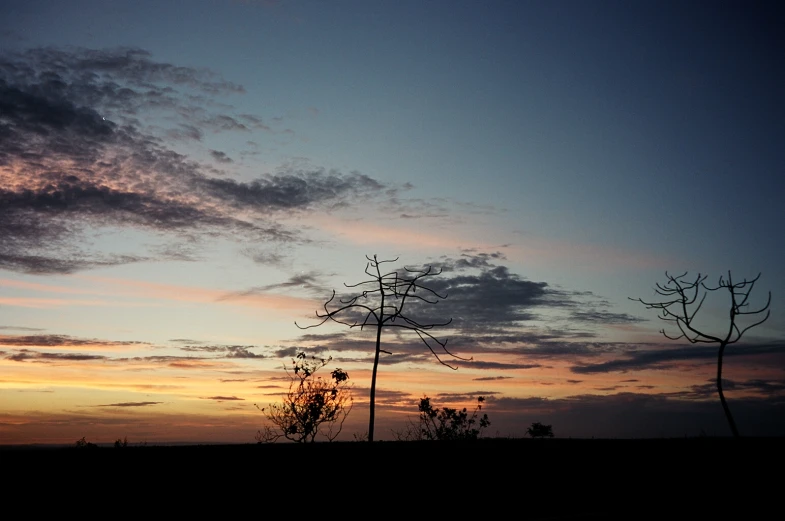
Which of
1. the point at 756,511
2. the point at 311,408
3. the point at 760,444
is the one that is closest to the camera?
the point at 756,511

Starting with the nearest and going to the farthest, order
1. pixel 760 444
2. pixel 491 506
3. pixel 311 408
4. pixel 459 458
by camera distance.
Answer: pixel 491 506 → pixel 459 458 → pixel 760 444 → pixel 311 408

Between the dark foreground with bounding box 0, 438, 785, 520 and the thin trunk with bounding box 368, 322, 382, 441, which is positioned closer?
Answer: the dark foreground with bounding box 0, 438, 785, 520

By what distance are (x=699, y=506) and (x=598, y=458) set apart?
17.7 ft

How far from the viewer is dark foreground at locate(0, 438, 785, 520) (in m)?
9.82

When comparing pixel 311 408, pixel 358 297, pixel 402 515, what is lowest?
pixel 402 515

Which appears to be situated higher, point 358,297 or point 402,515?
point 358,297

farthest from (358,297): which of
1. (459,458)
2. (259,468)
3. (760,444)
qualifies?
(760,444)

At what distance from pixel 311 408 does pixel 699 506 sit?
2277 centimetres

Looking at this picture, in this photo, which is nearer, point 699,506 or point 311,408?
point 699,506

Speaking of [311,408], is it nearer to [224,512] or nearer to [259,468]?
[259,468]

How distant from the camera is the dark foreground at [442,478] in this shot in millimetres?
9820

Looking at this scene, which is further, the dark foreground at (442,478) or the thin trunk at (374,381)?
the thin trunk at (374,381)

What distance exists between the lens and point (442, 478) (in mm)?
11938

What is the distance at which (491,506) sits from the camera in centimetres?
1029
